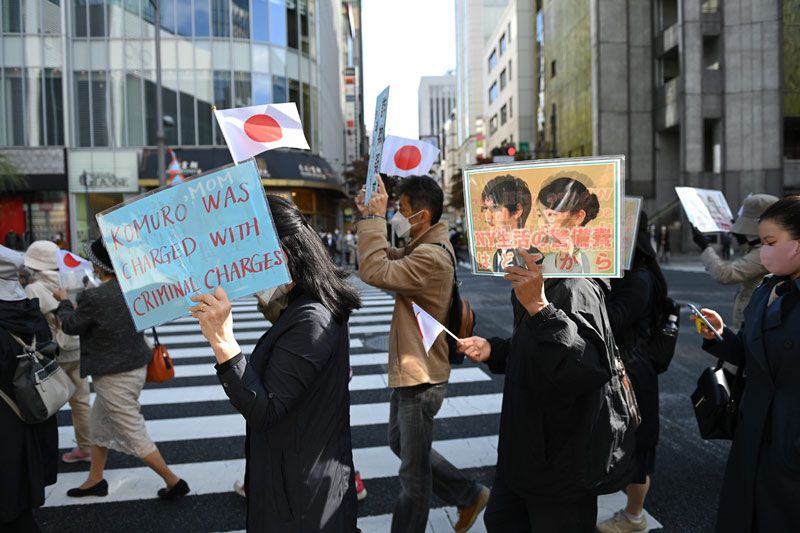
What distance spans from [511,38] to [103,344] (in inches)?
2372

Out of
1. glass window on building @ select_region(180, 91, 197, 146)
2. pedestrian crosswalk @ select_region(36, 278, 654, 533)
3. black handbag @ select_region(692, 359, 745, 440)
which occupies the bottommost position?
pedestrian crosswalk @ select_region(36, 278, 654, 533)

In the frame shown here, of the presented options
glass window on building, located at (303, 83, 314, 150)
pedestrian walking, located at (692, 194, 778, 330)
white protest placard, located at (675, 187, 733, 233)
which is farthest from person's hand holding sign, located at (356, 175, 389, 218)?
glass window on building, located at (303, 83, 314, 150)

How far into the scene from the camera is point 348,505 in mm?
2199

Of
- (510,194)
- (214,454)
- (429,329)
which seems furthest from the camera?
(214,454)

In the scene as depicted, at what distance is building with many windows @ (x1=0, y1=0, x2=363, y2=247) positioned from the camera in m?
28.0

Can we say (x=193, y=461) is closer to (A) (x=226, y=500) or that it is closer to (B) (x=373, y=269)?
(A) (x=226, y=500)

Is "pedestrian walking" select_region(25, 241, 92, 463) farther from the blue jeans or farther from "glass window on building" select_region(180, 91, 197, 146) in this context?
"glass window on building" select_region(180, 91, 197, 146)

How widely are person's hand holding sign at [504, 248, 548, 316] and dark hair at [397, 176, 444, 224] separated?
4.13 feet

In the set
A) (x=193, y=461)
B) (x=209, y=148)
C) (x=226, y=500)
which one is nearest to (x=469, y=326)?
(x=226, y=500)

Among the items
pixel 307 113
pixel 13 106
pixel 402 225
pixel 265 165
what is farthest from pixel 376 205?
pixel 13 106

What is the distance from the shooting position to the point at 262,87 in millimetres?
30234

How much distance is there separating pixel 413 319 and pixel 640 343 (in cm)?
136

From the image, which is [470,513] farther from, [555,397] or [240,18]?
[240,18]

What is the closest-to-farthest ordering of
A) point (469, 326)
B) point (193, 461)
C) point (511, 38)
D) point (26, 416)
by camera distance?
point (26, 416) → point (469, 326) → point (193, 461) → point (511, 38)
